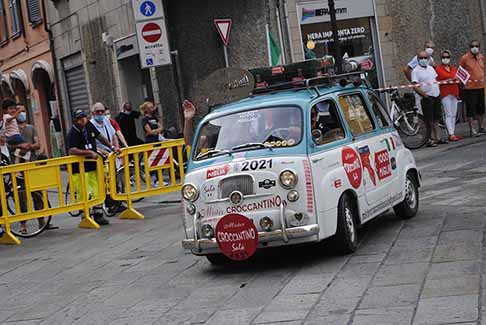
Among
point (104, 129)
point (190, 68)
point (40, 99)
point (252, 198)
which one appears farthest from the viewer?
point (40, 99)

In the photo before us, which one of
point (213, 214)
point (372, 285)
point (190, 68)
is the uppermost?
point (190, 68)

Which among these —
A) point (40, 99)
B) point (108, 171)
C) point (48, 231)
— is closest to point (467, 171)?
point (108, 171)

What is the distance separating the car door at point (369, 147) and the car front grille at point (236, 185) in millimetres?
1453

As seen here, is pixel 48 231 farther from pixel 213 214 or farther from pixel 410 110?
pixel 410 110

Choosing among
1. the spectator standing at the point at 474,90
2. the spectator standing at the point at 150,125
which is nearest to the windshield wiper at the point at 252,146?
the spectator standing at the point at 150,125

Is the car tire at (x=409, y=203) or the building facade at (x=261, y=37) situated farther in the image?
the building facade at (x=261, y=37)

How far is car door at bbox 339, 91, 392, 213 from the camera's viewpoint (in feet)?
33.7

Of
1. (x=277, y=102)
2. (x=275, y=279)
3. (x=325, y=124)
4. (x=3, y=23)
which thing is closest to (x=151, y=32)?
(x=277, y=102)

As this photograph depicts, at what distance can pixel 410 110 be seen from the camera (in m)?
19.5

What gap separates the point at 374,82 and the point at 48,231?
10.8 m

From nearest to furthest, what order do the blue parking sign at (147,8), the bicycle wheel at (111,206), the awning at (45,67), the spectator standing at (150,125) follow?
1. the bicycle wheel at (111,206)
2. the blue parking sign at (147,8)
3. the spectator standing at (150,125)
4. the awning at (45,67)

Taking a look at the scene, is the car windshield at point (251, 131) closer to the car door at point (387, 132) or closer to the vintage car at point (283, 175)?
the vintage car at point (283, 175)

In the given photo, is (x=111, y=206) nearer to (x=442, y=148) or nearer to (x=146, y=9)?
(x=146, y=9)

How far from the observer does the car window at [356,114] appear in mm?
10406
